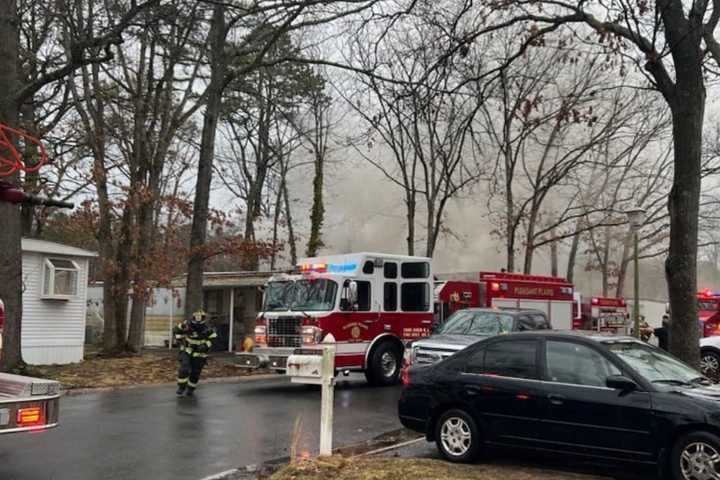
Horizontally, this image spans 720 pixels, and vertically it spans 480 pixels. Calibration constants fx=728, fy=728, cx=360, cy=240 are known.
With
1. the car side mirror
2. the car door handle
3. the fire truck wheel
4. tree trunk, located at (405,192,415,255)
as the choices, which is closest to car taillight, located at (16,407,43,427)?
the car door handle

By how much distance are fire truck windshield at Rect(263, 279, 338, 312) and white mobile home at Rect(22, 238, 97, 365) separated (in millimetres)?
6908

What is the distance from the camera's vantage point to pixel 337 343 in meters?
14.2

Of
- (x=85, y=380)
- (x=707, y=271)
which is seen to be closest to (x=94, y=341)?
(x=85, y=380)

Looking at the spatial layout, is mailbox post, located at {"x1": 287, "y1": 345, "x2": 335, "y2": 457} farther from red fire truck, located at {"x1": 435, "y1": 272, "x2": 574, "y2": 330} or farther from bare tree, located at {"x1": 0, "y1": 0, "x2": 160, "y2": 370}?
red fire truck, located at {"x1": 435, "y1": 272, "x2": 574, "y2": 330}

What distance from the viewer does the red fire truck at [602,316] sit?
2581cm

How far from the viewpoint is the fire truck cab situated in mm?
14094

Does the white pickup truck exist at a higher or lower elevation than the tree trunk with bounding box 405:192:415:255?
lower

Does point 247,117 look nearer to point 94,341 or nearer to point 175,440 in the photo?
point 94,341

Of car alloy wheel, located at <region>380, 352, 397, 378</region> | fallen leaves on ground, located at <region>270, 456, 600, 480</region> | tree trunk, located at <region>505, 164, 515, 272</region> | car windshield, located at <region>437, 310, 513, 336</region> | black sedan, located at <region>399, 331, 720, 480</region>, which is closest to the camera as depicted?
black sedan, located at <region>399, 331, 720, 480</region>

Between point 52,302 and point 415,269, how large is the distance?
9656 mm

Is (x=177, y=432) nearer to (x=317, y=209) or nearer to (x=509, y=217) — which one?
(x=509, y=217)

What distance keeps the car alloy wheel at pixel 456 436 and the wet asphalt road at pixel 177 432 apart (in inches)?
65.9

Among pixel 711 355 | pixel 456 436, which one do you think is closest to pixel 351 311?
pixel 456 436

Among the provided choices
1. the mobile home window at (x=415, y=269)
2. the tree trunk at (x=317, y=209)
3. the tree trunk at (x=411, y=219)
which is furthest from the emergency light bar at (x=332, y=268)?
the tree trunk at (x=317, y=209)
